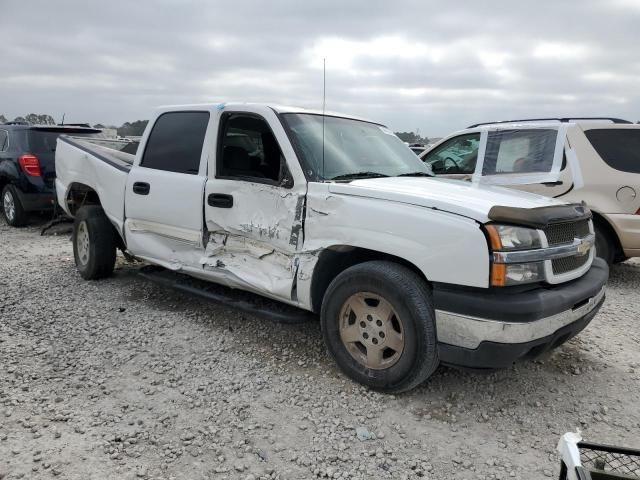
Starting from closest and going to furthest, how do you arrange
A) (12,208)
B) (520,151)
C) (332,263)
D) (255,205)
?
(332,263) < (255,205) < (520,151) < (12,208)

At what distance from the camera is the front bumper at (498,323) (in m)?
2.78

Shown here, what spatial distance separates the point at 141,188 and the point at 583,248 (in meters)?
3.67

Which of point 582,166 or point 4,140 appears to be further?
point 4,140

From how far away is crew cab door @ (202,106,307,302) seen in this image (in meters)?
3.61

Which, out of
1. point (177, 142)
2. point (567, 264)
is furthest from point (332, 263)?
point (177, 142)

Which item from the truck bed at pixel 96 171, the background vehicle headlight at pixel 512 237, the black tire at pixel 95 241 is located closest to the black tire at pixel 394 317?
the background vehicle headlight at pixel 512 237

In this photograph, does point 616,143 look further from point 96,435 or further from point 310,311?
point 96,435

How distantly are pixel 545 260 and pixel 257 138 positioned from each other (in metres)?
2.26

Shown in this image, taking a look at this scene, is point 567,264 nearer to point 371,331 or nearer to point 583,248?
point 583,248

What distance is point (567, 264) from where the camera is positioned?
3180mm

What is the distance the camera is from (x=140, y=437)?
279 cm

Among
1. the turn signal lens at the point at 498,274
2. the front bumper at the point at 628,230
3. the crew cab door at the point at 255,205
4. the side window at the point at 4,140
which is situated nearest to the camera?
the turn signal lens at the point at 498,274

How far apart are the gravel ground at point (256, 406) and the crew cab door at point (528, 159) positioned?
1847 mm

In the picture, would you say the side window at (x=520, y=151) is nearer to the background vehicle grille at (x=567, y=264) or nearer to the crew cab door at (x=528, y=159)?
the crew cab door at (x=528, y=159)
